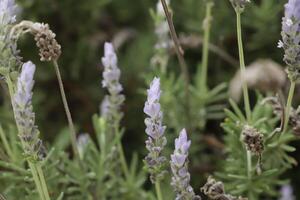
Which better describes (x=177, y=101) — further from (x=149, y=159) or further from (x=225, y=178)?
(x=149, y=159)

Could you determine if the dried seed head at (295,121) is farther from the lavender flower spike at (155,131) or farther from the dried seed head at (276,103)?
the lavender flower spike at (155,131)

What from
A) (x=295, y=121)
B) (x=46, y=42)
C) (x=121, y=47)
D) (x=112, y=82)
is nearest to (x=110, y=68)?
(x=112, y=82)

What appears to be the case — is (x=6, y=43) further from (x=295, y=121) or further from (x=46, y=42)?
(x=295, y=121)

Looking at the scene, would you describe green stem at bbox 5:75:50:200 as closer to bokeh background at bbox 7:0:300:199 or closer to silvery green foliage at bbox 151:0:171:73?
silvery green foliage at bbox 151:0:171:73

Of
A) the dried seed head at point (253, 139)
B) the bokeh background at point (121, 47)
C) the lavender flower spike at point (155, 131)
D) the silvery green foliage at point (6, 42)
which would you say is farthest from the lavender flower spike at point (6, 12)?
the bokeh background at point (121, 47)

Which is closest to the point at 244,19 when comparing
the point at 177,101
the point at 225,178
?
the point at 177,101
